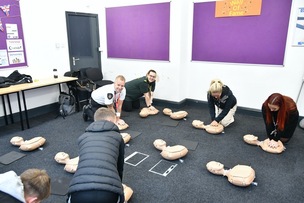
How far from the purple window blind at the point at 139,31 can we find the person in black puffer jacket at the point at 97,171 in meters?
3.09

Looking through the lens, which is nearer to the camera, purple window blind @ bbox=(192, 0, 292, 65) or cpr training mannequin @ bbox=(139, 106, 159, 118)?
purple window blind @ bbox=(192, 0, 292, 65)

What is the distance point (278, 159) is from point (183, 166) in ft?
3.55

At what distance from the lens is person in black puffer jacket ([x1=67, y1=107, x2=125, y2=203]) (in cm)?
129

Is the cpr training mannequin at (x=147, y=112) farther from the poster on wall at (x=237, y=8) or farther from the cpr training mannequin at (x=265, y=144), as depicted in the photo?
the poster on wall at (x=237, y=8)

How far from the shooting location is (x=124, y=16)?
463 centimetres

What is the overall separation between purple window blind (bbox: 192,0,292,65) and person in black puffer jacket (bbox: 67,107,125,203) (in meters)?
3.09

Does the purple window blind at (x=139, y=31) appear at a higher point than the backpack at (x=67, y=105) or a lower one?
higher

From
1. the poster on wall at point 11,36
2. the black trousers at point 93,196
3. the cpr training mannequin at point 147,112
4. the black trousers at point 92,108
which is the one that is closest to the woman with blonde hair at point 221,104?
the cpr training mannequin at point 147,112

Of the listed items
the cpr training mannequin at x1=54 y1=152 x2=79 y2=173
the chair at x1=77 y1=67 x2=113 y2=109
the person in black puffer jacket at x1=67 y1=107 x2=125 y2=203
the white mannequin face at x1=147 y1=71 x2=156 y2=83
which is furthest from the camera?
the chair at x1=77 y1=67 x2=113 y2=109

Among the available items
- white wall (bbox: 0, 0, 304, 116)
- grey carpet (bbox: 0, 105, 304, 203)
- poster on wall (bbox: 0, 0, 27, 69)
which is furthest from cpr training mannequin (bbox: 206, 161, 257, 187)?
poster on wall (bbox: 0, 0, 27, 69)

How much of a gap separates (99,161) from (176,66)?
3171 mm

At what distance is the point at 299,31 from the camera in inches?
133

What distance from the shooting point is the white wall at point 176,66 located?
3.64m

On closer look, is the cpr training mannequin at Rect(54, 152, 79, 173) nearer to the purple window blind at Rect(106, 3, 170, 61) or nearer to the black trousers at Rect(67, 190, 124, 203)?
the black trousers at Rect(67, 190, 124, 203)
